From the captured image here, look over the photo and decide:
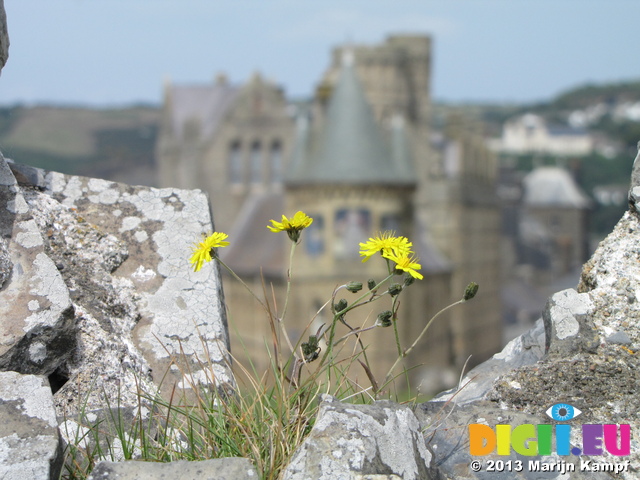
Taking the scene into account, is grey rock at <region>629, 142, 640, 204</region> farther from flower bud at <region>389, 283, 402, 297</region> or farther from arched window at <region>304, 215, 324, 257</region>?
arched window at <region>304, 215, 324, 257</region>

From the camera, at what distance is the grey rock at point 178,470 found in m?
2.57

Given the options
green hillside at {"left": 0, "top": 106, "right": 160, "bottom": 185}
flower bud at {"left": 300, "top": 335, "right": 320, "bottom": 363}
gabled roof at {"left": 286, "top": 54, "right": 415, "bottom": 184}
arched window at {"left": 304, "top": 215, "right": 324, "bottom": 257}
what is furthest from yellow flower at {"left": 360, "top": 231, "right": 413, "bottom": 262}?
green hillside at {"left": 0, "top": 106, "right": 160, "bottom": 185}

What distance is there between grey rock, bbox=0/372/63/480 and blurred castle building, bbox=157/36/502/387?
29141 mm

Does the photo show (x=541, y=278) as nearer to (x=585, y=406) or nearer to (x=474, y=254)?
(x=474, y=254)

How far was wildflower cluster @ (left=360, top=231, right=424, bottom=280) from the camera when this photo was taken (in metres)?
3.21

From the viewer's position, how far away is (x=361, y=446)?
2.63m

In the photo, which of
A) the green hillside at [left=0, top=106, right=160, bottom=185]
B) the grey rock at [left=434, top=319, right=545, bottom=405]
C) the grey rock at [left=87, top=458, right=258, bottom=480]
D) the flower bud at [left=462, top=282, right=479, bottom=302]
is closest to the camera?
the grey rock at [left=87, top=458, right=258, bottom=480]

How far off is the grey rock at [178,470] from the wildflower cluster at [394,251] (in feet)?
2.69

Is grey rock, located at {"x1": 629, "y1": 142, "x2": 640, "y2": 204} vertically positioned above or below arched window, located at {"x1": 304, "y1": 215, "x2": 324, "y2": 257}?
above

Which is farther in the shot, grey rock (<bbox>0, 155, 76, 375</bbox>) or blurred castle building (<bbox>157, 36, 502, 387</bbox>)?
blurred castle building (<bbox>157, 36, 502, 387</bbox>)

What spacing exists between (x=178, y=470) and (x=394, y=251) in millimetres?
1024

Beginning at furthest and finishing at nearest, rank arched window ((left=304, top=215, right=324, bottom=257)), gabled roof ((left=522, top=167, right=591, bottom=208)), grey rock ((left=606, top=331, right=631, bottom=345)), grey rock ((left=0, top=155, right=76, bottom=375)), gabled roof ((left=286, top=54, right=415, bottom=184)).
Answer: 1. gabled roof ((left=522, top=167, right=591, bottom=208))
2. gabled roof ((left=286, top=54, right=415, bottom=184))
3. arched window ((left=304, top=215, right=324, bottom=257))
4. grey rock ((left=606, top=331, right=631, bottom=345))
5. grey rock ((left=0, top=155, right=76, bottom=375))

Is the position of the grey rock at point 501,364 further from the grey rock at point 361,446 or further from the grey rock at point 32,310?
the grey rock at point 32,310

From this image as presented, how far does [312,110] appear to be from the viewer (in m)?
44.8
